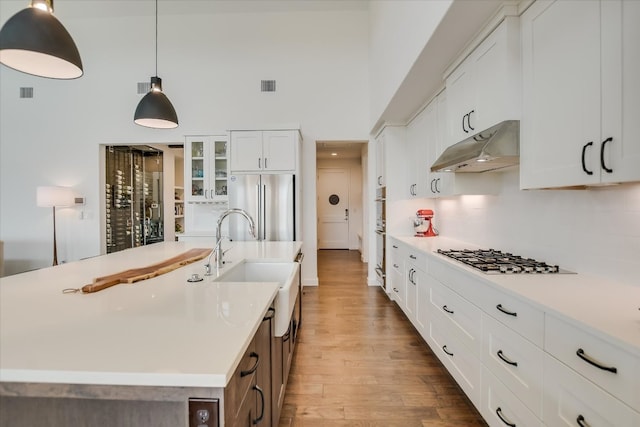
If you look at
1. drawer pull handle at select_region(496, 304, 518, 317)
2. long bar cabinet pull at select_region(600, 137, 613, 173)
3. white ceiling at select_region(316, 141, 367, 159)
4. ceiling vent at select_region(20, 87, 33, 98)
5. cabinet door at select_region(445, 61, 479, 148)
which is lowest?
drawer pull handle at select_region(496, 304, 518, 317)

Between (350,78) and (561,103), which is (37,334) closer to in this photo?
(561,103)

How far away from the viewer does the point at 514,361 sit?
4.27 feet

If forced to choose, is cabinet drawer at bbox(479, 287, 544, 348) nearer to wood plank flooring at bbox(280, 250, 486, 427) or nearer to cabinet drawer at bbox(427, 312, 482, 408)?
cabinet drawer at bbox(427, 312, 482, 408)

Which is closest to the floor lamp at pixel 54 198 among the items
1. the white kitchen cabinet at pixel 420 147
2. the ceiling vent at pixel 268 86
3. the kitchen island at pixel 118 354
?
the ceiling vent at pixel 268 86

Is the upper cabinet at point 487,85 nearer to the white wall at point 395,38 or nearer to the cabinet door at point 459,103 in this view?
the cabinet door at point 459,103

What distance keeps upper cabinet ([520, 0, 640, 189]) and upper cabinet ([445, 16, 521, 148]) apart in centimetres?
7

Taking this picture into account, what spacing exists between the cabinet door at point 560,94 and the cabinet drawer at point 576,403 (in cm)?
79

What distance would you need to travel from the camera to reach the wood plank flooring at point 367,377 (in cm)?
173

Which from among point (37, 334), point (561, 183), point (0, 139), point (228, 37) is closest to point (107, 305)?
point (37, 334)

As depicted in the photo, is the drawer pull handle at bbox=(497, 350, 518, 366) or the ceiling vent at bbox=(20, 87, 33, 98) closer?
the drawer pull handle at bbox=(497, 350, 518, 366)

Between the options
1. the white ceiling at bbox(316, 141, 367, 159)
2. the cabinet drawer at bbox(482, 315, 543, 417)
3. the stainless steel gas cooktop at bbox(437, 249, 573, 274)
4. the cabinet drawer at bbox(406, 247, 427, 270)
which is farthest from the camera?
the white ceiling at bbox(316, 141, 367, 159)

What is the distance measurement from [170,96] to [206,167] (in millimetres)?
1423

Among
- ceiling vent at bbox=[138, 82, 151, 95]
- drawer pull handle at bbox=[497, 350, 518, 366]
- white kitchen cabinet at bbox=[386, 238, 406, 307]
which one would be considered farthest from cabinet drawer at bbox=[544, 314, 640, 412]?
ceiling vent at bbox=[138, 82, 151, 95]

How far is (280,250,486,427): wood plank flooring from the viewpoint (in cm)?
173
